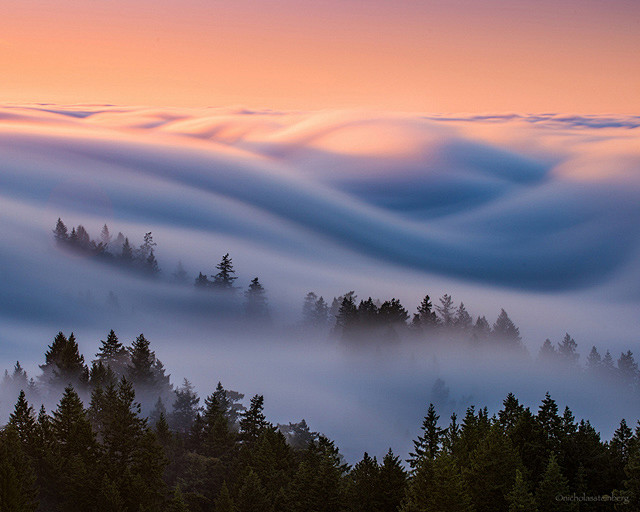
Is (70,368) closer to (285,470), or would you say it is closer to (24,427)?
(24,427)

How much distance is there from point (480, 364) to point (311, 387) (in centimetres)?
4395

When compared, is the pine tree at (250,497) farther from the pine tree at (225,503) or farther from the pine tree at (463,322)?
the pine tree at (463,322)

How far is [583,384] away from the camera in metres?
191

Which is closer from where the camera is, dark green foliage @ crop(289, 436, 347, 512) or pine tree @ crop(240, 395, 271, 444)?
dark green foliage @ crop(289, 436, 347, 512)

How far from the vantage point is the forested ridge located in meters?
43.7

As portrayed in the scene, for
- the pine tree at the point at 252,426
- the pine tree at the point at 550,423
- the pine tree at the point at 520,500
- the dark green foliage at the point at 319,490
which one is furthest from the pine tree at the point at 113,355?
the pine tree at the point at 520,500

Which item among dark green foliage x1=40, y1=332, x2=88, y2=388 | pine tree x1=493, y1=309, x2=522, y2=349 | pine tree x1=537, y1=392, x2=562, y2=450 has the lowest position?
pine tree x1=537, y1=392, x2=562, y2=450

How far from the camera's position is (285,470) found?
2303 inches

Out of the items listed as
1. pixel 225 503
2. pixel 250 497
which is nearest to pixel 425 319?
pixel 250 497

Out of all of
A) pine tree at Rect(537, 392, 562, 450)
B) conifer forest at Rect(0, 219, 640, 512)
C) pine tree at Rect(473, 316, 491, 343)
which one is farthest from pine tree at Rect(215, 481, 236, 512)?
pine tree at Rect(473, 316, 491, 343)

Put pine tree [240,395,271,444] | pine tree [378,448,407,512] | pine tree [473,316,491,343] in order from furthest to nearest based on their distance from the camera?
pine tree [473,316,491,343] < pine tree [240,395,271,444] < pine tree [378,448,407,512]

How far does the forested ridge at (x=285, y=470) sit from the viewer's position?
143 feet

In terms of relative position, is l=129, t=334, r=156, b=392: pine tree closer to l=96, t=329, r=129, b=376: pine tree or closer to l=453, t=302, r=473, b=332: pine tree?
l=96, t=329, r=129, b=376: pine tree

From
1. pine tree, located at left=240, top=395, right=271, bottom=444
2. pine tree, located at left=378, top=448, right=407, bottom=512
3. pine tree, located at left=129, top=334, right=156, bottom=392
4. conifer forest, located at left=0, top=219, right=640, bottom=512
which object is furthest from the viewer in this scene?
pine tree, located at left=129, top=334, right=156, bottom=392
